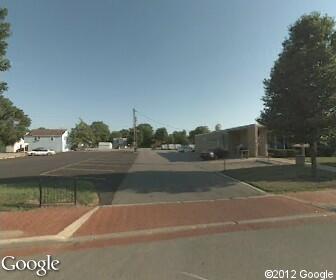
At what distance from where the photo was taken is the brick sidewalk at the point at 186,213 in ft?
33.7

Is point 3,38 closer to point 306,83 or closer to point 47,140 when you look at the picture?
point 306,83

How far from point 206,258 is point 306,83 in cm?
1493

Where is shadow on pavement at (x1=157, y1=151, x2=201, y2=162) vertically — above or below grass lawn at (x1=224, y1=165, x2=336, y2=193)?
above

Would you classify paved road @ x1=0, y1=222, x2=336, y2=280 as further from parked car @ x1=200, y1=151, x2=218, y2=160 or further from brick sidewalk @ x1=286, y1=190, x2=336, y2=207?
parked car @ x1=200, y1=151, x2=218, y2=160

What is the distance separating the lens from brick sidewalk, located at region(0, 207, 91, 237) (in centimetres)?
934

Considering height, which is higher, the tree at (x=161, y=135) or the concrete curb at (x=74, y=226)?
the tree at (x=161, y=135)

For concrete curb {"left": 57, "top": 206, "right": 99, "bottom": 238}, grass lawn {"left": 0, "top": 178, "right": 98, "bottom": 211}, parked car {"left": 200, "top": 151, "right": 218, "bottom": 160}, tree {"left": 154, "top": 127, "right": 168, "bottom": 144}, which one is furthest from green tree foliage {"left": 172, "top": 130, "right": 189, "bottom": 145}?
concrete curb {"left": 57, "top": 206, "right": 99, "bottom": 238}

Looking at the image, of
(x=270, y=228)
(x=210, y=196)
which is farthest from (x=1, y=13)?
(x=270, y=228)

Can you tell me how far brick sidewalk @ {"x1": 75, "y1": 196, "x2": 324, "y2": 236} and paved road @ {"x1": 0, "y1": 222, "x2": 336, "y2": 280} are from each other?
5.61ft

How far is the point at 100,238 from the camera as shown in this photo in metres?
9.04

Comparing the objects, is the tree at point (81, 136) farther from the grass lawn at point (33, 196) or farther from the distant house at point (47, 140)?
the grass lawn at point (33, 196)

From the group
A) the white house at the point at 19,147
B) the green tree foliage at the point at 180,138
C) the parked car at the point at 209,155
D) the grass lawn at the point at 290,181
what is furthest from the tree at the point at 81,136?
the grass lawn at the point at 290,181

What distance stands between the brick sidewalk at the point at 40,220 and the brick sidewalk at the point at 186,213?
1.90 ft

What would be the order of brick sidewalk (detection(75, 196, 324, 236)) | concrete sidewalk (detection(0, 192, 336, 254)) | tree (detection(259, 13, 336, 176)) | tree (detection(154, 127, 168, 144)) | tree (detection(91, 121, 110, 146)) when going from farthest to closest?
tree (detection(91, 121, 110, 146)) → tree (detection(154, 127, 168, 144)) → tree (detection(259, 13, 336, 176)) → brick sidewalk (detection(75, 196, 324, 236)) → concrete sidewalk (detection(0, 192, 336, 254))
